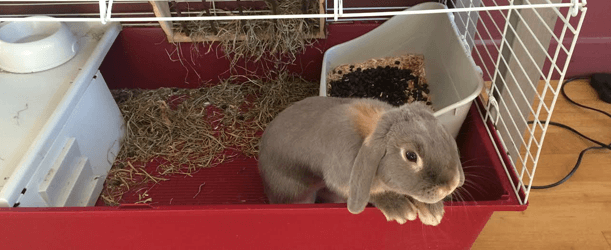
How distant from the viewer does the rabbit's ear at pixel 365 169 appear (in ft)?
3.34

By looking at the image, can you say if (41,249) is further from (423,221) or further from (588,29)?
(588,29)

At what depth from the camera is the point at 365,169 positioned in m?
1.02

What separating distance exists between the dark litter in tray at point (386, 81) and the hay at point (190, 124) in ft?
0.67

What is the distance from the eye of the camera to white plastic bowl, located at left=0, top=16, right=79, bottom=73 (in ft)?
5.33

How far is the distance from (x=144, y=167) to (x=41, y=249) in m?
0.50

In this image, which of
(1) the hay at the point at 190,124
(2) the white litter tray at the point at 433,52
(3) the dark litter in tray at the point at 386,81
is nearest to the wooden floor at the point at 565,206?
(2) the white litter tray at the point at 433,52

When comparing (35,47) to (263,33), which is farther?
(263,33)

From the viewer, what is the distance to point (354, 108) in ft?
3.92

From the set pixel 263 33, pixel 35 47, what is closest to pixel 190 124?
pixel 263 33

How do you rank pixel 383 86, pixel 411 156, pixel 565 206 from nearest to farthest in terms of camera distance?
pixel 411 156
pixel 565 206
pixel 383 86

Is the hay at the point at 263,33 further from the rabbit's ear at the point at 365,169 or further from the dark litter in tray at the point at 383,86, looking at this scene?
the rabbit's ear at the point at 365,169

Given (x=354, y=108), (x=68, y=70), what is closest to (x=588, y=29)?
(x=354, y=108)

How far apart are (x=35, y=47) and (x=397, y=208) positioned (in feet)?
4.40

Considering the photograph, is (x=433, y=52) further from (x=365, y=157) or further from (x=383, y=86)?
(x=365, y=157)
